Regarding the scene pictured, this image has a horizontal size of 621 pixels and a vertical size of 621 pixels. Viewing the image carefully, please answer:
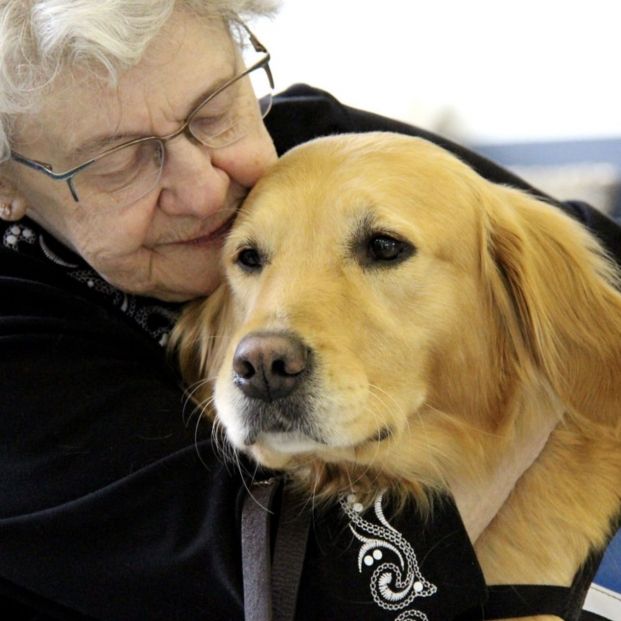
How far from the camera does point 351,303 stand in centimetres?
137

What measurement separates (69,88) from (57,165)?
0.15 meters

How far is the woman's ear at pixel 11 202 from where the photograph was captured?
64.5 inches

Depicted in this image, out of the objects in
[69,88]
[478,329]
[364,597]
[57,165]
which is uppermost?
[69,88]

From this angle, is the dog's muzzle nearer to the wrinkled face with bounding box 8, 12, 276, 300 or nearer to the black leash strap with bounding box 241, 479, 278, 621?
the black leash strap with bounding box 241, 479, 278, 621

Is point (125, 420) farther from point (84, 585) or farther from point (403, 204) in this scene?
point (403, 204)

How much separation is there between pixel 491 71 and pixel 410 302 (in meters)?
2.30

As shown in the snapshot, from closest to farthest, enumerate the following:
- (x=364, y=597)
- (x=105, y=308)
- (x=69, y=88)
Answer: (x=364, y=597) < (x=69, y=88) < (x=105, y=308)

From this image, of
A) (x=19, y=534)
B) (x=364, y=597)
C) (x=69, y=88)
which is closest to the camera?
(x=364, y=597)

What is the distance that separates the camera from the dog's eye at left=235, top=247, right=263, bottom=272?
155 cm

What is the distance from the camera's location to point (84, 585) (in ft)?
4.44

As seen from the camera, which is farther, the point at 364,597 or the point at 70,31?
the point at 70,31

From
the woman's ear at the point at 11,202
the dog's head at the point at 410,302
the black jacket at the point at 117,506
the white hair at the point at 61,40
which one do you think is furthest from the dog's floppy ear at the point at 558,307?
the woman's ear at the point at 11,202

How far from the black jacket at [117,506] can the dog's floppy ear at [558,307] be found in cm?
32

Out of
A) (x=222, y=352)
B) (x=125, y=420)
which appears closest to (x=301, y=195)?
(x=222, y=352)
